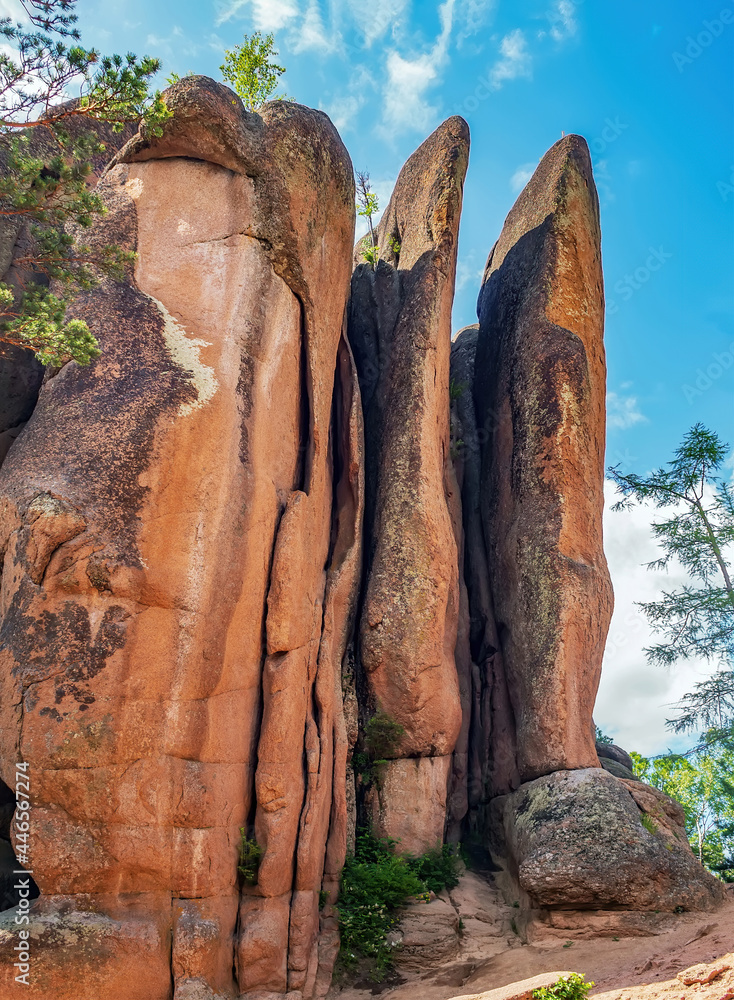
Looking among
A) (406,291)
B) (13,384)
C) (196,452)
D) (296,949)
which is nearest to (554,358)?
(406,291)

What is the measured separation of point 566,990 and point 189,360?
789 cm

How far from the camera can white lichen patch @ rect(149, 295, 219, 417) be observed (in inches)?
376

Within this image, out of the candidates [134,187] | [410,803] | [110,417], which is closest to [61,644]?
[110,417]

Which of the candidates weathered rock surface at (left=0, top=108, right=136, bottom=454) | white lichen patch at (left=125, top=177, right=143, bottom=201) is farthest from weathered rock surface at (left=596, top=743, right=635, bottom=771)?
white lichen patch at (left=125, top=177, right=143, bottom=201)

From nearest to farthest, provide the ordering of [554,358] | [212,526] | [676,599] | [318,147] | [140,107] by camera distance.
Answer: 1. [140,107]
2. [212,526]
3. [318,147]
4. [554,358]
5. [676,599]

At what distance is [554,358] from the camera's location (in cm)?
1328

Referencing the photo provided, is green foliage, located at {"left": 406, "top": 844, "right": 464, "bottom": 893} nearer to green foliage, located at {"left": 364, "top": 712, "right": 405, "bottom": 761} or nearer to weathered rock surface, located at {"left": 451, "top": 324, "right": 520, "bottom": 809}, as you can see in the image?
green foliage, located at {"left": 364, "top": 712, "right": 405, "bottom": 761}

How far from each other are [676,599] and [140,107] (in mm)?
18906

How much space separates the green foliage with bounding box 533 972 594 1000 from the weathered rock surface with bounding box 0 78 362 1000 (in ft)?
9.94

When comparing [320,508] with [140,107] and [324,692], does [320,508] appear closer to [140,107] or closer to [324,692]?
Result: [324,692]

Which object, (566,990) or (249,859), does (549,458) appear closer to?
(249,859)

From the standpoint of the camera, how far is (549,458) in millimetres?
12852

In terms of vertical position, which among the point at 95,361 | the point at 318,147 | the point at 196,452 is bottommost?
the point at 196,452

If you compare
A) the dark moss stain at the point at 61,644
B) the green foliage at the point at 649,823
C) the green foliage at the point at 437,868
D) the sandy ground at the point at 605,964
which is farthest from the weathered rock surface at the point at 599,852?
the dark moss stain at the point at 61,644
